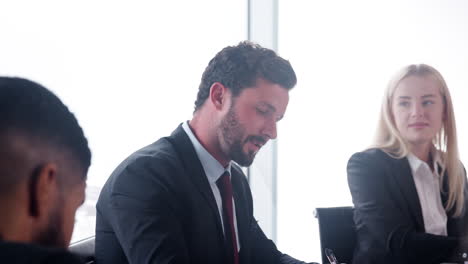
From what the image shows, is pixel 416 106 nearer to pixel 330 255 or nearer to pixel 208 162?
pixel 330 255

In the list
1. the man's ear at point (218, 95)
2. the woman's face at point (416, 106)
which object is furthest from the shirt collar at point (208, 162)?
the woman's face at point (416, 106)

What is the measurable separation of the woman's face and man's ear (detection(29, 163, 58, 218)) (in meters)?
1.90

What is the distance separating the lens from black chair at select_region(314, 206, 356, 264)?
214 centimetres

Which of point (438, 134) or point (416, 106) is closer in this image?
point (416, 106)

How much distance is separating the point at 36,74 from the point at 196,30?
4.27 ft

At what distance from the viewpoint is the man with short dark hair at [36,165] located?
69cm

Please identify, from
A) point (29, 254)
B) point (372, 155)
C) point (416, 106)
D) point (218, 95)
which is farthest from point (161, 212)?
point (416, 106)

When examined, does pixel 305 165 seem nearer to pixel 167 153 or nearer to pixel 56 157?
pixel 167 153

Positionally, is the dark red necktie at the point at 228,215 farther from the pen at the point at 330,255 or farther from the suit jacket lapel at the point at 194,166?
the pen at the point at 330,255

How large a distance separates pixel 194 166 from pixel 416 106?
1204 mm

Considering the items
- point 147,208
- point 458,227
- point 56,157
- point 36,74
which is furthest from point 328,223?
point 56,157

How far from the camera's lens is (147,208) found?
1.38 metres

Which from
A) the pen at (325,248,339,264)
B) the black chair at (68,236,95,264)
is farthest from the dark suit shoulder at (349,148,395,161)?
the black chair at (68,236,95,264)

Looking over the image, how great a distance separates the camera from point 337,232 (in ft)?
7.12
